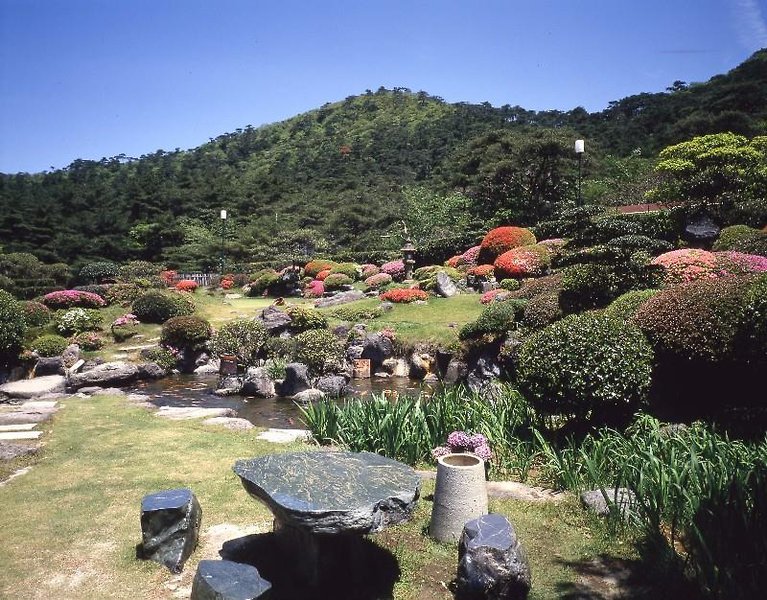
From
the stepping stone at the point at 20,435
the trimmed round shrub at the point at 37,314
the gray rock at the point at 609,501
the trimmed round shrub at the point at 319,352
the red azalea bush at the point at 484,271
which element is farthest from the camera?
the red azalea bush at the point at 484,271

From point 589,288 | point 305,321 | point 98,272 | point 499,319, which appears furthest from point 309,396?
point 98,272

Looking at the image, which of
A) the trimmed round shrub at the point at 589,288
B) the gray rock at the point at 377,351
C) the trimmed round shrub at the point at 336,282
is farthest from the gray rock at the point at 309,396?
the trimmed round shrub at the point at 336,282

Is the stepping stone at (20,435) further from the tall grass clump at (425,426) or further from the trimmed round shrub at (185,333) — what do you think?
the trimmed round shrub at (185,333)

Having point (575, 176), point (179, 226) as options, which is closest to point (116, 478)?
point (575, 176)

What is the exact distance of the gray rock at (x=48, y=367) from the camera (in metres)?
14.8

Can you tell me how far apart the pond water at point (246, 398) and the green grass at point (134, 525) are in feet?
11.0

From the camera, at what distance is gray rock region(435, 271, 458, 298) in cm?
2117

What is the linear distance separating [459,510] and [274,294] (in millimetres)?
25762

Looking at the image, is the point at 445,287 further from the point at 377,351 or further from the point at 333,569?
the point at 333,569

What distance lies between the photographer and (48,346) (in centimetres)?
1595

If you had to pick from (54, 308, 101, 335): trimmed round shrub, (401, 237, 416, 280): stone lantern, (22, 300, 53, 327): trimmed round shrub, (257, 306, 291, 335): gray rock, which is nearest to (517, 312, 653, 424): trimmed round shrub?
(257, 306, 291, 335): gray rock

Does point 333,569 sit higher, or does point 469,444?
point 469,444

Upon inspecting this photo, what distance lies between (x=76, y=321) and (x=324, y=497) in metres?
17.8

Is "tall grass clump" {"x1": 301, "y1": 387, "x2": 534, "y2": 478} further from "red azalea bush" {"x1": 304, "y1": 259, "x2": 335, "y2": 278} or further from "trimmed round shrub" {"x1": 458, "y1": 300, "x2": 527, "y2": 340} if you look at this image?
"red azalea bush" {"x1": 304, "y1": 259, "x2": 335, "y2": 278}
